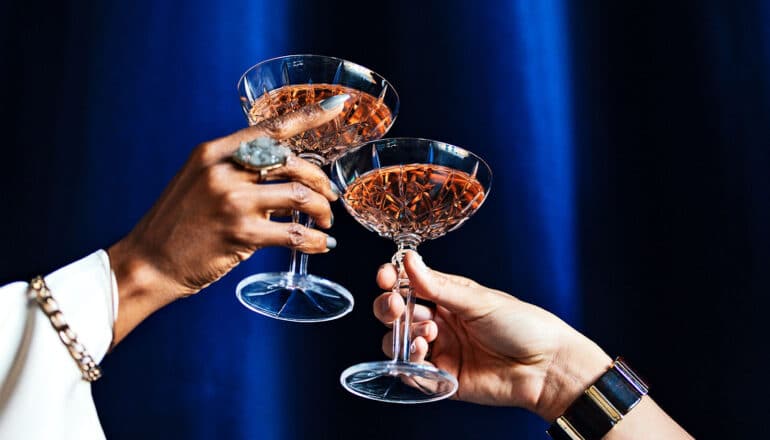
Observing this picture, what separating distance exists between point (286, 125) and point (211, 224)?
0.50 feet

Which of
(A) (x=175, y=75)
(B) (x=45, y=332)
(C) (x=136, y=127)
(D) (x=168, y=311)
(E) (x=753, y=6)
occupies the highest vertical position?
(E) (x=753, y=6)

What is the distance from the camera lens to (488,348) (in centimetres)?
126

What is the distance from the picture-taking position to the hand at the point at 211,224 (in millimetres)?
889

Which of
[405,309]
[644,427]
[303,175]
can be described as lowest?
[644,427]

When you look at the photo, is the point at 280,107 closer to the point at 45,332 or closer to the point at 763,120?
the point at 45,332

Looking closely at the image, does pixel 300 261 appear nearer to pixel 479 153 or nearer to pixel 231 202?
pixel 231 202

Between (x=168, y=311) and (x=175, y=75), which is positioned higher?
(x=175, y=75)

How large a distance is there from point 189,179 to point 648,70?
1116 millimetres

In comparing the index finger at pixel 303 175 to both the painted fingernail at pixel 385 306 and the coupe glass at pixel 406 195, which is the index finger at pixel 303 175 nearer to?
the coupe glass at pixel 406 195

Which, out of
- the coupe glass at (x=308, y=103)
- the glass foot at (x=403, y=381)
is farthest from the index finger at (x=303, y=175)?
the glass foot at (x=403, y=381)

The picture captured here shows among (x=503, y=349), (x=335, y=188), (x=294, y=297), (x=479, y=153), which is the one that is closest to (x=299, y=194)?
(x=335, y=188)

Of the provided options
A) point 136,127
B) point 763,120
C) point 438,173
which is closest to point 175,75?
point 136,127

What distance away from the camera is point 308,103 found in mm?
1125

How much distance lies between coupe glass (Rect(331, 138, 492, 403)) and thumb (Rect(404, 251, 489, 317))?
39 millimetres
